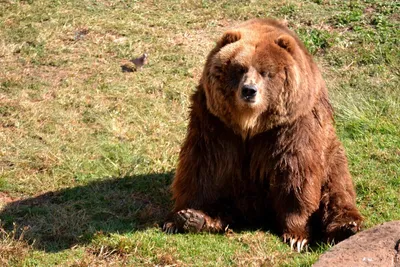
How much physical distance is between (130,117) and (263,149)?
3.12m

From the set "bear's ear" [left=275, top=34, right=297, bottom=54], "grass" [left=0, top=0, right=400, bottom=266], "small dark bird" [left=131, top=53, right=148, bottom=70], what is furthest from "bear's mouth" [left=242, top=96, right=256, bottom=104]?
"small dark bird" [left=131, top=53, right=148, bottom=70]

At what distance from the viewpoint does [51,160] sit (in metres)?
8.49

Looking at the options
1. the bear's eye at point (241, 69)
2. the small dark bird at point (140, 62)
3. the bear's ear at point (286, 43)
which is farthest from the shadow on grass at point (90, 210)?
the small dark bird at point (140, 62)

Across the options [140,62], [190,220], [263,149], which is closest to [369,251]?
[263,149]

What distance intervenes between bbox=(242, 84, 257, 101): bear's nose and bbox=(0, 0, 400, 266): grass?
51.8 inches

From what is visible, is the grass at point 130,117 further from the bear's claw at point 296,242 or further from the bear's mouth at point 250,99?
the bear's mouth at point 250,99

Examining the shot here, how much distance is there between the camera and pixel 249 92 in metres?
6.41

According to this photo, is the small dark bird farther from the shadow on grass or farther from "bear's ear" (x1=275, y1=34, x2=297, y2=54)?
"bear's ear" (x1=275, y1=34, x2=297, y2=54)

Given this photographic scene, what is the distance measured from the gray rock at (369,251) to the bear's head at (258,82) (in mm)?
1298

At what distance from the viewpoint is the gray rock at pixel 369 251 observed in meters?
5.52

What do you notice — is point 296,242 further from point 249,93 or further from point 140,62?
point 140,62

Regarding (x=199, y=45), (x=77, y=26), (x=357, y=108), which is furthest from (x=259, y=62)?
(x=77, y=26)

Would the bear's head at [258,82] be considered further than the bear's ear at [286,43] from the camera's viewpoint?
No

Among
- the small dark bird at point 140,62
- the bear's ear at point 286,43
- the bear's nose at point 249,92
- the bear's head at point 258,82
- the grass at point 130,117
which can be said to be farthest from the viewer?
the small dark bird at point 140,62
